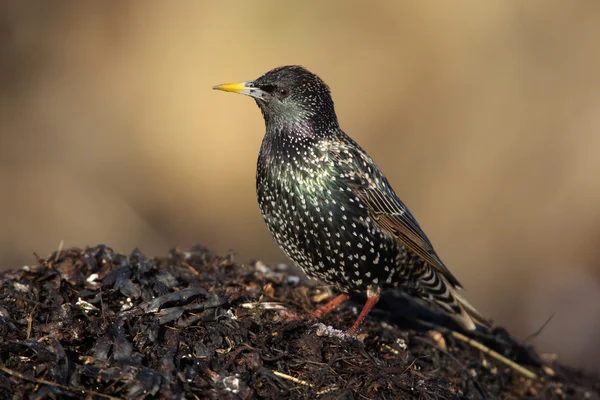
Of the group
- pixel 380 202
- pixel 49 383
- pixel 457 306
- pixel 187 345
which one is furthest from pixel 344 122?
pixel 49 383

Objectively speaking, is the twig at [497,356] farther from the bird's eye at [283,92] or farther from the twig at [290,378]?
the bird's eye at [283,92]

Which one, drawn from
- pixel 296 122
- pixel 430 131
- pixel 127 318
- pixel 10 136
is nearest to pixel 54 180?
pixel 10 136

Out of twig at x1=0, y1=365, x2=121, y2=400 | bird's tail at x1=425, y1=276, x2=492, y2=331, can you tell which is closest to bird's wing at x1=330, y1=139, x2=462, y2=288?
bird's tail at x1=425, y1=276, x2=492, y2=331

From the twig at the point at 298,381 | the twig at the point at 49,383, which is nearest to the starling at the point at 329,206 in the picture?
the twig at the point at 298,381

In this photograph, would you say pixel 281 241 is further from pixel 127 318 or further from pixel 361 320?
pixel 127 318

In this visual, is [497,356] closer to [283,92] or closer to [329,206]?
[329,206]

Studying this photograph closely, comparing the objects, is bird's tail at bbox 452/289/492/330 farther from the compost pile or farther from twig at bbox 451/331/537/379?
the compost pile
